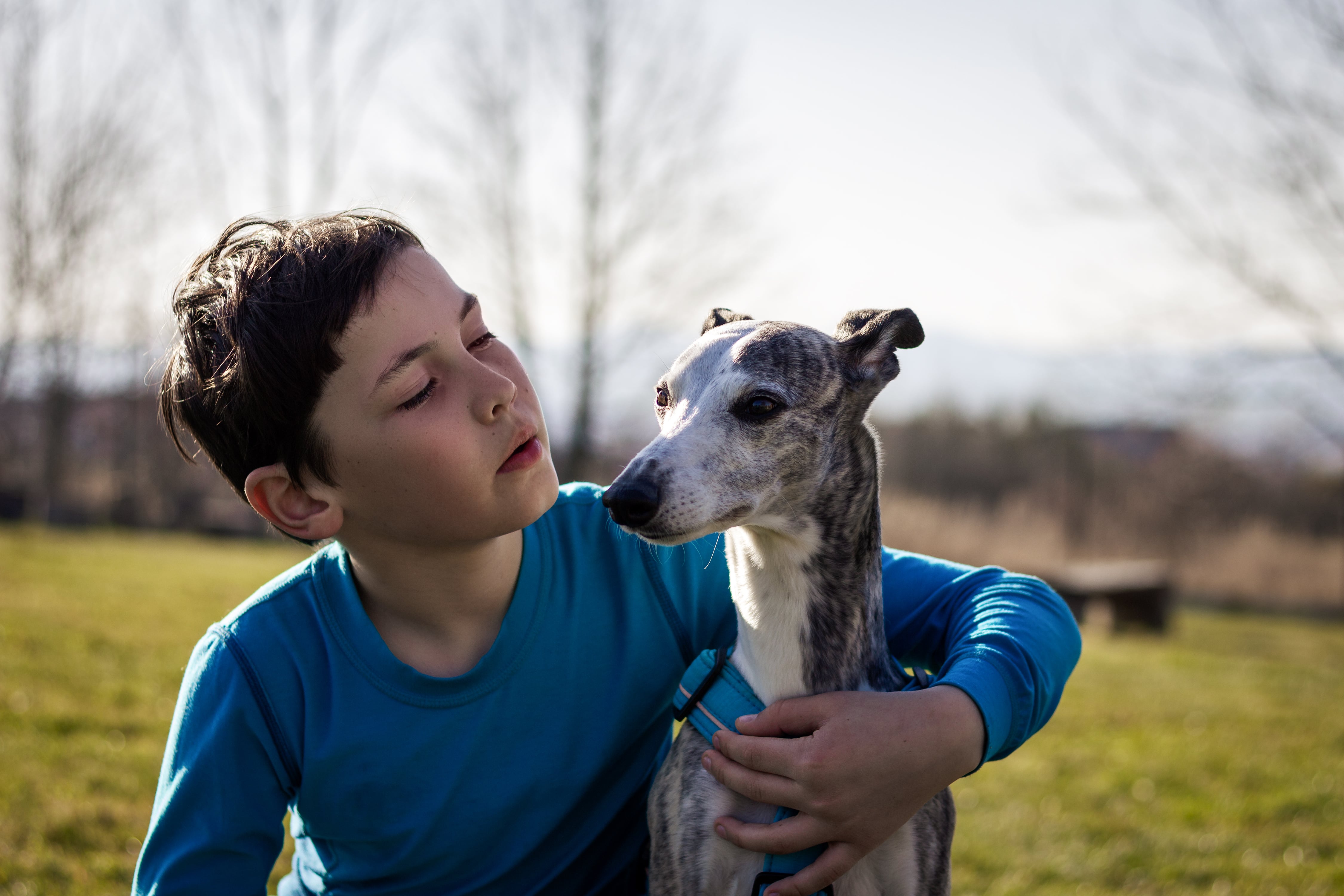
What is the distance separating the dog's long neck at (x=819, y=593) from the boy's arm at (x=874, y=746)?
0.29ft

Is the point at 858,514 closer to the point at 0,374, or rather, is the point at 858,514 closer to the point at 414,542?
the point at 414,542

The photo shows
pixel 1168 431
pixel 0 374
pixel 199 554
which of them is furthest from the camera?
pixel 0 374

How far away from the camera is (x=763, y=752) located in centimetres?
169

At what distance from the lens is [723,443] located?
5.99 ft

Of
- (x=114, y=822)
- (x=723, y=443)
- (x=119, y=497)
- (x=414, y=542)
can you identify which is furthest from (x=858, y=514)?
(x=119, y=497)

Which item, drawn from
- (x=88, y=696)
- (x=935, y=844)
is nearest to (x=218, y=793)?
(x=935, y=844)

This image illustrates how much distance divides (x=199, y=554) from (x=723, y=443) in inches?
561

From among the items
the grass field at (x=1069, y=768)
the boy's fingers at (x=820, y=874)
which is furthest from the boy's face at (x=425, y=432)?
Result: the grass field at (x=1069, y=768)

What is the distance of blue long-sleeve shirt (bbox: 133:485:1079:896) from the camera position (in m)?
1.74

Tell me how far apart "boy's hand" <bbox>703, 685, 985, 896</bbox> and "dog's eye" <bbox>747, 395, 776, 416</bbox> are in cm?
55

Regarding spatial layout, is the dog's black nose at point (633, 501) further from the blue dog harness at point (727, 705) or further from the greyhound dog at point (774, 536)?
the blue dog harness at point (727, 705)

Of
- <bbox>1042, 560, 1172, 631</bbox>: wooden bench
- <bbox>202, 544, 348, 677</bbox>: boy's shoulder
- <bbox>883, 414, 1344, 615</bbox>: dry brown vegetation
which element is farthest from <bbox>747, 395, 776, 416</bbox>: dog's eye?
<bbox>883, 414, 1344, 615</bbox>: dry brown vegetation

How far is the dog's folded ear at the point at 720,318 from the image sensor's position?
225 centimetres

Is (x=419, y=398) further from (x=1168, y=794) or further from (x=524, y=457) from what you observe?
(x=1168, y=794)
